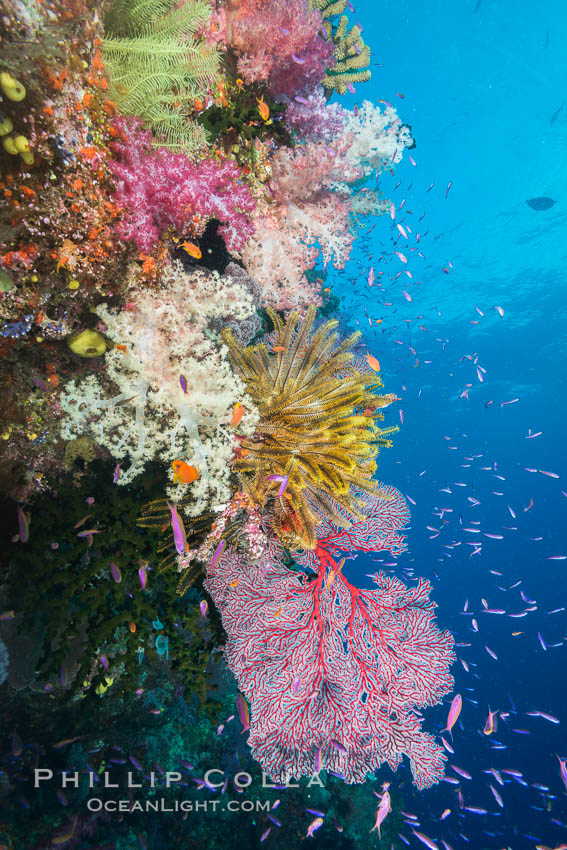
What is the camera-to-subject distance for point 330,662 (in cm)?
427

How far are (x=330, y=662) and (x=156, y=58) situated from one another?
6.00 metres

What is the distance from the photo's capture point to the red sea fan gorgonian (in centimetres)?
423

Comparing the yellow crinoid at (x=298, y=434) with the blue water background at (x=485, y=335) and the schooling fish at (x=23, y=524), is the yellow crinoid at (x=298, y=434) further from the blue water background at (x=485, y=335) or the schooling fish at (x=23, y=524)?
Answer: the blue water background at (x=485, y=335)

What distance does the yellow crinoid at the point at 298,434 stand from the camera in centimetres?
353

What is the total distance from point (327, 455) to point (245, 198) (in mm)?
2805

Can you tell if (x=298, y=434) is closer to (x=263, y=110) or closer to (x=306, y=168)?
(x=306, y=168)

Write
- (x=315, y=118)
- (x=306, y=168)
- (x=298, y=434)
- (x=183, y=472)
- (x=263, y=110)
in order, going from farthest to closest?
(x=315, y=118), (x=306, y=168), (x=263, y=110), (x=298, y=434), (x=183, y=472)

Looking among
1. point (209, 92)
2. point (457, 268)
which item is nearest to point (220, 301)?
point (209, 92)

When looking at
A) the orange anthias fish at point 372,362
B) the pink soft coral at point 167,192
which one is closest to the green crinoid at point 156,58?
the pink soft coral at point 167,192

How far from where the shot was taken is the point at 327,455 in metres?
3.71

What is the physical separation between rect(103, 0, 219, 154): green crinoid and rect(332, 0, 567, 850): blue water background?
5.09 meters

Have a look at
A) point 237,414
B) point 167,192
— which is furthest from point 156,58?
point 237,414

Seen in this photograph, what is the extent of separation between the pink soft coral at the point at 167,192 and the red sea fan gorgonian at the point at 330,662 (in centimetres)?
342

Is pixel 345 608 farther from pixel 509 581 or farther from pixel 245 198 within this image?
pixel 509 581
